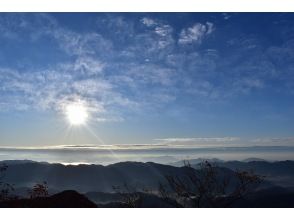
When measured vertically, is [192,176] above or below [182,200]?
above

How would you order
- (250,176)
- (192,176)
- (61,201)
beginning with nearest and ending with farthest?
1. (61,201)
2. (250,176)
3. (192,176)
